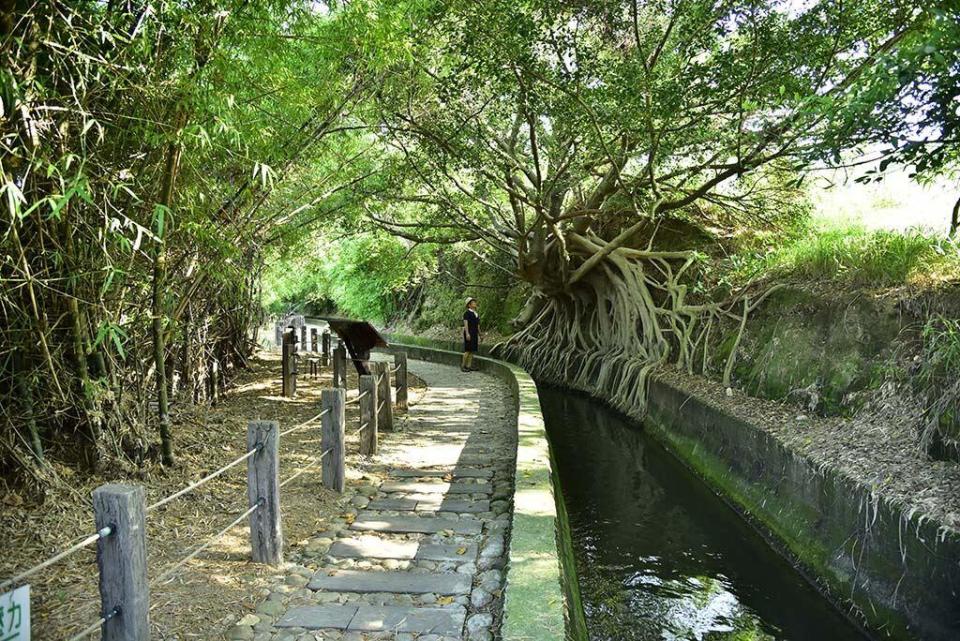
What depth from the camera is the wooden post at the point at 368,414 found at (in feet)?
23.0

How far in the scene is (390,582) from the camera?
4.05 metres

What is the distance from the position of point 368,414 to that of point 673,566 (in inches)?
132

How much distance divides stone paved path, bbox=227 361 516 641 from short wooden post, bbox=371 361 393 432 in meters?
0.67

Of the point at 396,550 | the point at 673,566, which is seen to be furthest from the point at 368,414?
the point at 673,566

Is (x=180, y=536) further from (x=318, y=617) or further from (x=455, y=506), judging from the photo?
(x=455, y=506)

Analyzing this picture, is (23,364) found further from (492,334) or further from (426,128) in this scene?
(492,334)

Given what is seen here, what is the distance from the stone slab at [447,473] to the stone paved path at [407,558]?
0.4 inches

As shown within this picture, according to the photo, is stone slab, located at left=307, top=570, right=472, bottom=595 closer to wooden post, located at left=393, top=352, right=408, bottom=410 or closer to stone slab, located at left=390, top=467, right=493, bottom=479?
Result: stone slab, located at left=390, top=467, right=493, bottom=479

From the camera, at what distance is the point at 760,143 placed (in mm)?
8289

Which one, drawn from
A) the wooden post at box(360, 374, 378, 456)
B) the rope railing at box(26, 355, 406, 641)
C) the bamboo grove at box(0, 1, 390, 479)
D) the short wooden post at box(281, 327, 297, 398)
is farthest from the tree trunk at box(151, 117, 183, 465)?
the short wooden post at box(281, 327, 297, 398)

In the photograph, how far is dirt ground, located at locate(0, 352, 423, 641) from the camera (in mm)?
3508

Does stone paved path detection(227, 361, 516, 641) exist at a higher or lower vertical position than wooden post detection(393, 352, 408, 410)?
lower

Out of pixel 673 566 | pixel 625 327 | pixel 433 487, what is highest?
pixel 625 327

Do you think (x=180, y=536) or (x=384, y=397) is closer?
(x=180, y=536)
